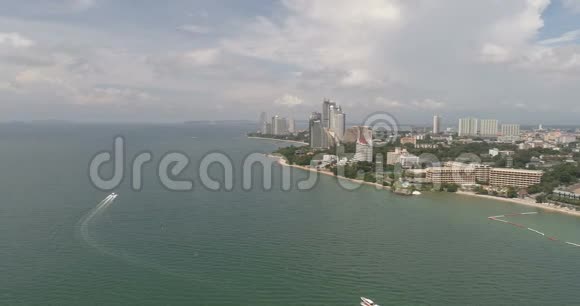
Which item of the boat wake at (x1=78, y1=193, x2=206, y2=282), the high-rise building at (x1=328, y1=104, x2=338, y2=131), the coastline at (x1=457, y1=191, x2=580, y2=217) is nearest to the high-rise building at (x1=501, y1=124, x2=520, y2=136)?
the high-rise building at (x1=328, y1=104, x2=338, y2=131)

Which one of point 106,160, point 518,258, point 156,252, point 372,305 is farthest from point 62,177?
point 518,258

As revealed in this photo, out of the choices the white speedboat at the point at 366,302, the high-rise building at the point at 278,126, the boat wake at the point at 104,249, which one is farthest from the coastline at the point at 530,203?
the high-rise building at the point at 278,126

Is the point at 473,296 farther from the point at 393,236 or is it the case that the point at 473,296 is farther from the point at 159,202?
the point at 159,202

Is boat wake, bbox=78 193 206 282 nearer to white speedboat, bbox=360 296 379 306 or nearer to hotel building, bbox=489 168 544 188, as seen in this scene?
white speedboat, bbox=360 296 379 306

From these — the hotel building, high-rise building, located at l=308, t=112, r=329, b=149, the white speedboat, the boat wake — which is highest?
high-rise building, located at l=308, t=112, r=329, b=149

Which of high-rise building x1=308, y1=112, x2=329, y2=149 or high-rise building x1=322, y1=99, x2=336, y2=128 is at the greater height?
high-rise building x1=322, y1=99, x2=336, y2=128

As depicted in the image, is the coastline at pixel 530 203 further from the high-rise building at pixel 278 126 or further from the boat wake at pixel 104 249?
the high-rise building at pixel 278 126
